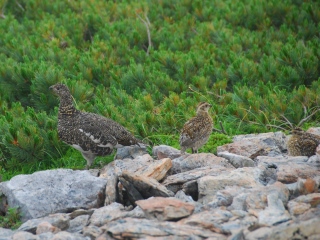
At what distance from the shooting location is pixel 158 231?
6219 mm

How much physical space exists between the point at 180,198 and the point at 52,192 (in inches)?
59.0

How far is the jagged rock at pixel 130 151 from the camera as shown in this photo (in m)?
9.95

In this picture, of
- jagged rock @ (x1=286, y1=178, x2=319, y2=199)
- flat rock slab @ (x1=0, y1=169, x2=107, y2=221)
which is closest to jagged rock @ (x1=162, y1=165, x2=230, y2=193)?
flat rock slab @ (x1=0, y1=169, x2=107, y2=221)

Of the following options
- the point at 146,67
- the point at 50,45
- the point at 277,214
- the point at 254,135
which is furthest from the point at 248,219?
the point at 50,45

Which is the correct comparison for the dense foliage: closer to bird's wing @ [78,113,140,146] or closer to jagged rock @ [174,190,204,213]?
bird's wing @ [78,113,140,146]

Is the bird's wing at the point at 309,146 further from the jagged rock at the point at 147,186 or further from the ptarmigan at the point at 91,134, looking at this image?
the ptarmigan at the point at 91,134

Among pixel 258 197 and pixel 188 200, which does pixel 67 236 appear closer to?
pixel 188 200

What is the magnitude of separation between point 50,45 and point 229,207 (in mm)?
8391

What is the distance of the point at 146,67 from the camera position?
1299cm

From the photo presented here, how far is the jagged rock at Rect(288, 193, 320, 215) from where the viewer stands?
645cm

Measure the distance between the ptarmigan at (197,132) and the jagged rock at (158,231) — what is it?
115 inches

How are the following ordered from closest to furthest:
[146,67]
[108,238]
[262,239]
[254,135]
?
[262,239] < [108,238] < [254,135] < [146,67]

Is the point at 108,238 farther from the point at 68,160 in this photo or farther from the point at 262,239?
the point at 68,160

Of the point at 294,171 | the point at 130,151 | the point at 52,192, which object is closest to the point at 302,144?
the point at 294,171
